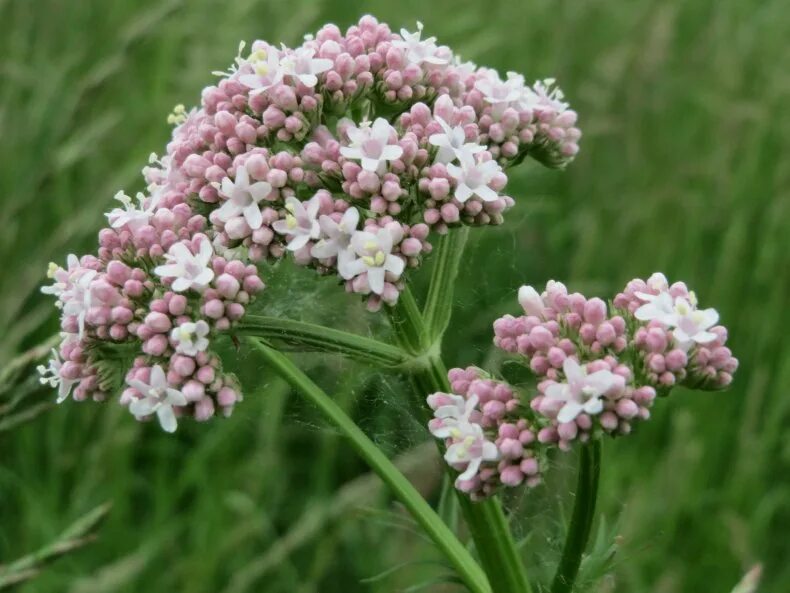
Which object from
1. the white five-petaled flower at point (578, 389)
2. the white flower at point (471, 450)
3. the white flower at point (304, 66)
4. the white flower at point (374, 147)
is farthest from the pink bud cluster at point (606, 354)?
the white flower at point (304, 66)

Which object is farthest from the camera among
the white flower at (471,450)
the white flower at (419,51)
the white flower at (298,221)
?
the white flower at (419,51)

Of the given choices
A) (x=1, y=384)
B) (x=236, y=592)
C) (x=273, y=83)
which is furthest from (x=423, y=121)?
(x=236, y=592)

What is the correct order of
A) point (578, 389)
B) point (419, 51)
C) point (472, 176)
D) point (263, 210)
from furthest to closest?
point (419, 51) < point (472, 176) < point (263, 210) < point (578, 389)

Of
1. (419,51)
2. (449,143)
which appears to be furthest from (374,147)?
(419,51)

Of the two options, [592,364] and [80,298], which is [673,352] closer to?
[592,364]

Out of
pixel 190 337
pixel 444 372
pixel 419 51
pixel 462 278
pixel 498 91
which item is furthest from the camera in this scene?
pixel 462 278

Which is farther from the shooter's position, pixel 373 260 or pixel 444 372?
pixel 444 372

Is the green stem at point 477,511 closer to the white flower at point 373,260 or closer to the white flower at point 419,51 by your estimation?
the white flower at point 373,260
